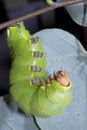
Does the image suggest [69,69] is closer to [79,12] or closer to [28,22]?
[79,12]

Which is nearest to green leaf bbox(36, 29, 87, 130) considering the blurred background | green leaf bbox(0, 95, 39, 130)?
green leaf bbox(0, 95, 39, 130)

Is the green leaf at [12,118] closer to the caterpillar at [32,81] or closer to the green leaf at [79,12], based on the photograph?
the caterpillar at [32,81]

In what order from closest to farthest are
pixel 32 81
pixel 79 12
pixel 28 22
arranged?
pixel 32 81
pixel 79 12
pixel 28 22

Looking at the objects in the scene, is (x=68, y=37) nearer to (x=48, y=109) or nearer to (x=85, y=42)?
(x=85, y=42)

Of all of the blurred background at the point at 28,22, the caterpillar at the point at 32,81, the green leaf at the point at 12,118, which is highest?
the caterpillar at the point at 32,81

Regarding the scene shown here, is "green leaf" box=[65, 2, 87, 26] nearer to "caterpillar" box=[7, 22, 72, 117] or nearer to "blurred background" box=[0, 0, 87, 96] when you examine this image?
"caterpillar" box=[7, 22, 72, 117]

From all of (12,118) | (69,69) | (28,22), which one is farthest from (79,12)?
(28,22)

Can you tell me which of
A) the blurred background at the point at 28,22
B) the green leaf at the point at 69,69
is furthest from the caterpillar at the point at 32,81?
the blurred background at the point at 28,22
